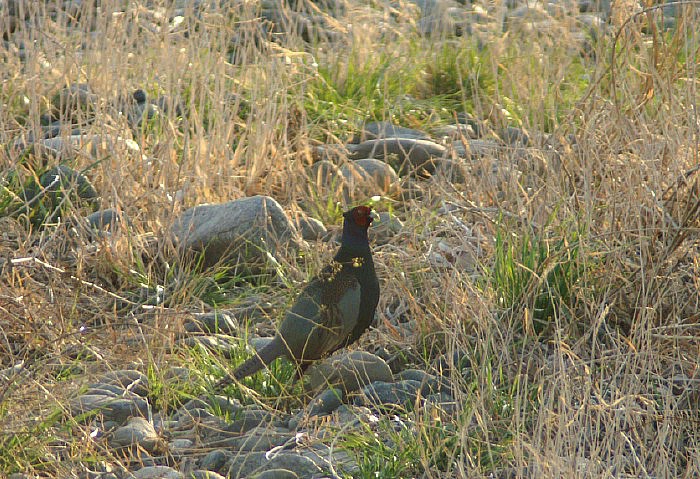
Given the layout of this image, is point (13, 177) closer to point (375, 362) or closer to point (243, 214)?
point (243, 214)

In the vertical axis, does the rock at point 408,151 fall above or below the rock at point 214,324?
above

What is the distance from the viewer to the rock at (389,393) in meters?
3.12

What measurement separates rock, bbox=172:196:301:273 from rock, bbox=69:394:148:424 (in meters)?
1.08

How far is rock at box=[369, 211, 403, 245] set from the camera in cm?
434

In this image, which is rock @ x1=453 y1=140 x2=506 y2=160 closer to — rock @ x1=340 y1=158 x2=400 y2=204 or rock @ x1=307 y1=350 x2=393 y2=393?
rock @ x1=340 y1=158 x2=400 y2=204

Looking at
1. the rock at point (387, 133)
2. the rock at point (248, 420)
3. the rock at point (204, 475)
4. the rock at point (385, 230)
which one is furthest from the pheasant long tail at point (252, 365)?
the rock at point (387, 133)

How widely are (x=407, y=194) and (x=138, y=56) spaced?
165 cm

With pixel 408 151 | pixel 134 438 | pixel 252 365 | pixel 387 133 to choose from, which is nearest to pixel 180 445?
pixel 134 438

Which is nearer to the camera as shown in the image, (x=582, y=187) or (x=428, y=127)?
(x=582, y=187)

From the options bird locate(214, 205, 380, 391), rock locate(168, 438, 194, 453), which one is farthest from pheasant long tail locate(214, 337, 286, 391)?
rock locate(168, 438, 194, 453)

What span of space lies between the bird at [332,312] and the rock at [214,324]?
455 millimetres

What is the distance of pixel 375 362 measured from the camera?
3.29m

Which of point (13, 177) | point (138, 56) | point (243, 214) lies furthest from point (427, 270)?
point (138, 56)

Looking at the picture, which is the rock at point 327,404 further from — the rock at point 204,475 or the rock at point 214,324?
the rock at point 214,324
